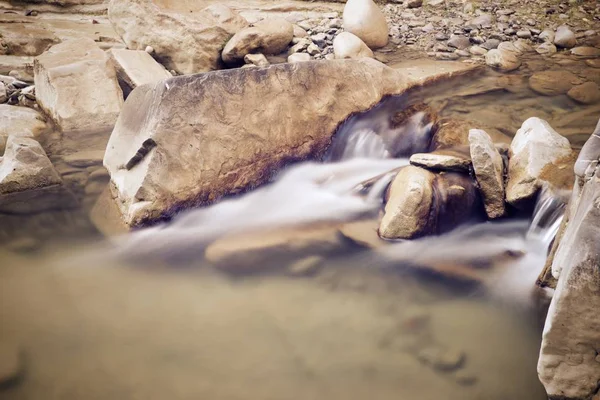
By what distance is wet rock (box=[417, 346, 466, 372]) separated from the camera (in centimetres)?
225

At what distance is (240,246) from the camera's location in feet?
10.8

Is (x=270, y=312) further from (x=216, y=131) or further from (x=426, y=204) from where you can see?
(x=216, y=131)

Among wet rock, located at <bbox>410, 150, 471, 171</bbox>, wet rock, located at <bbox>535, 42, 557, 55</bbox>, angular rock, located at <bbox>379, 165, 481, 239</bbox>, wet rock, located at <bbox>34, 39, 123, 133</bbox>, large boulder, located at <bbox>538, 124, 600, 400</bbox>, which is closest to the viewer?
large boulder, located at <bbox>538, 124, 600, 400</bbox>

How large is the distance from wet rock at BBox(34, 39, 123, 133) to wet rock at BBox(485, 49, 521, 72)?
599cm

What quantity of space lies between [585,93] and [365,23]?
384 cm

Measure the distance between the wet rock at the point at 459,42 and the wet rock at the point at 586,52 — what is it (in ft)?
5.83

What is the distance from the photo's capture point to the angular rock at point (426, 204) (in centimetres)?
324

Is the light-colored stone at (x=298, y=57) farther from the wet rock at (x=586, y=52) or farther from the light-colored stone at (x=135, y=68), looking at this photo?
the wet rock at (x=586, y=52)

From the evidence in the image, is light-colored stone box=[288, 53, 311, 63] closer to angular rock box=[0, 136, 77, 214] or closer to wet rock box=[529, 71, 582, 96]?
wet rock box=[529, 71, 582, 96]

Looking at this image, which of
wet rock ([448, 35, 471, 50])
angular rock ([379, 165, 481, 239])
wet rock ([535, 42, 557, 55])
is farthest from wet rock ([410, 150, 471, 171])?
wet rock ([535, 42, 557, 55])

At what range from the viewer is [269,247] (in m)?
3.28

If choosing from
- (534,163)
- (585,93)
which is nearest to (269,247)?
(534,163)

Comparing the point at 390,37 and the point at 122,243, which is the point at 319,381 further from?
the point at 390,37

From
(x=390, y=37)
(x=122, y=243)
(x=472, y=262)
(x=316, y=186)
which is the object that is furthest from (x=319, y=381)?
(x=390, y=37)
